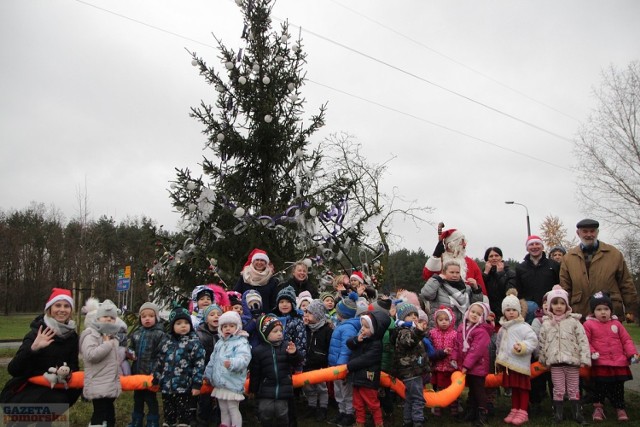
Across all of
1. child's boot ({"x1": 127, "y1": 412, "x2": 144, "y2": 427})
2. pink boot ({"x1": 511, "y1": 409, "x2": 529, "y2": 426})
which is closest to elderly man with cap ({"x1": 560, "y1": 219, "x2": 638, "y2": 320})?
pink boot ({"x1": 511, "y1": 409, "x2": 529, "y2": 426})

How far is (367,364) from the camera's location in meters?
6.10

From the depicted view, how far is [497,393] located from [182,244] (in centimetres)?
582

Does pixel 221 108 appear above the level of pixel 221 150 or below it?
above

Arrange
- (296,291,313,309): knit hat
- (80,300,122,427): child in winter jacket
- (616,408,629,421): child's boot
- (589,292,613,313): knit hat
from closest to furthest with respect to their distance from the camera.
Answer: (80,300,122,427): child in winter jacket → (616,408,629,421): child's boot → (589,292,613,313): knit hat → (296,291,313,309): knit hat

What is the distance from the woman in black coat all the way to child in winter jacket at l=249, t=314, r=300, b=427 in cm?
198

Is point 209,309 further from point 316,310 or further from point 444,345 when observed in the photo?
point 444,345

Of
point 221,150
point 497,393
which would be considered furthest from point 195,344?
point 497,393

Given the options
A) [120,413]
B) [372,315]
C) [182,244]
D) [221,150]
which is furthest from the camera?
[221,150]

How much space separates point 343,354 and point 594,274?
3.79m

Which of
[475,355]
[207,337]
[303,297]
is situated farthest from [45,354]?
[475,355]

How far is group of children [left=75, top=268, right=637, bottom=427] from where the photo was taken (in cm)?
571

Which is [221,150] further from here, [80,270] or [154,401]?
[80,270]

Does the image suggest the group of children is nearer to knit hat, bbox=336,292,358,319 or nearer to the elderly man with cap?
knit hat, bbox=336,292,358,319

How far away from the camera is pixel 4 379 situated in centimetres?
1053
